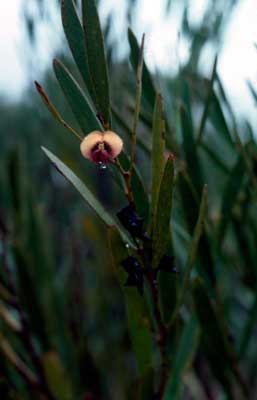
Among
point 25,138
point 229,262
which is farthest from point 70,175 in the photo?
point 25,138

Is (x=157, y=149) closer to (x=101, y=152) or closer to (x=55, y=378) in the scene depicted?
(x=101, y=152)

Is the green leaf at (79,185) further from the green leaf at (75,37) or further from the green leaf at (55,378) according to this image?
the green leaf at (55,378)

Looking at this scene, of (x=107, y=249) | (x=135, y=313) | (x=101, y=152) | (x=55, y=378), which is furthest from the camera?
(x=107, y=249)

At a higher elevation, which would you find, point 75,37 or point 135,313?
point 75,37

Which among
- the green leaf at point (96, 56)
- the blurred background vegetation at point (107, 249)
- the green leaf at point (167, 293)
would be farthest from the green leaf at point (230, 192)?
the green leaf at point (96, 56)

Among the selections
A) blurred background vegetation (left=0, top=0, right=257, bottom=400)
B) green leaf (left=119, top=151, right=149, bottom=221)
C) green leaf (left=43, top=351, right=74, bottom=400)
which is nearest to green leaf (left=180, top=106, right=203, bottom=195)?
blurred background vegetation (left=0, top=0, right=257, bottom=400)

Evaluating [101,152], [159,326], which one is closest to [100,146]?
[101,152]
